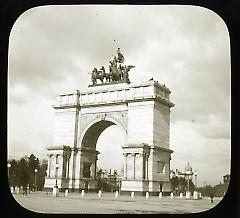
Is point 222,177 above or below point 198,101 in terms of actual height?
below

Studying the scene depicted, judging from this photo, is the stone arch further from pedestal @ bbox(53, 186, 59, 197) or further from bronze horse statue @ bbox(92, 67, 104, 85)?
pedestal @ bbox(53, 186, 59, 197)

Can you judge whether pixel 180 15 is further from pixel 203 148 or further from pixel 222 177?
pixel 222 177

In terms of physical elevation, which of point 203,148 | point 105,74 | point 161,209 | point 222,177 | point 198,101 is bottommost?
point 161,209

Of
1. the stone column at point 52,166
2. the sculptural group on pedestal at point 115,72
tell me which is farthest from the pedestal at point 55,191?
the sculptural group on pedestal at point 115,72

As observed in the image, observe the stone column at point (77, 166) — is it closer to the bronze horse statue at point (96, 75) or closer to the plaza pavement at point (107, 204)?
the plaza pavement at point (107, 204)

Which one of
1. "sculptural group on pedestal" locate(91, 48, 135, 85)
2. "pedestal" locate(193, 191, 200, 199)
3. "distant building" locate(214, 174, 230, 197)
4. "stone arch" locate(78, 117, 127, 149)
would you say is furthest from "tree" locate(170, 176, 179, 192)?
"sculptural group on pedestal" locate(91, 48, 135, 85)

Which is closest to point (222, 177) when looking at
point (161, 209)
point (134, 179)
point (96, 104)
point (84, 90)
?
point (161, 209)

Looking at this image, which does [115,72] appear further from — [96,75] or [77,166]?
[77,166]
